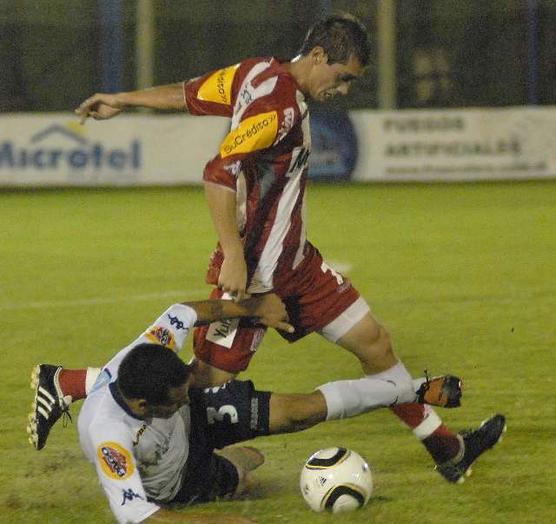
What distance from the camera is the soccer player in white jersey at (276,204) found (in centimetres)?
497

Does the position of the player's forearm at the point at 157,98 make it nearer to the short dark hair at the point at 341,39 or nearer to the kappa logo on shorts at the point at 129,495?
the short dark hair at the point at 341,39

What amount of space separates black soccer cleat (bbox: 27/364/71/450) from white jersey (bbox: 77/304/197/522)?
21.7 inches

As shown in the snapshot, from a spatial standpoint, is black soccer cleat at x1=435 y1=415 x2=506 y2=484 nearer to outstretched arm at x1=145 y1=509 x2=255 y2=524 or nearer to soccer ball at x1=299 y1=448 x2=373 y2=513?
soccer ball at x1=299 y1=448 x2=373 y2=513

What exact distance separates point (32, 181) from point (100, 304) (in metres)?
9.42

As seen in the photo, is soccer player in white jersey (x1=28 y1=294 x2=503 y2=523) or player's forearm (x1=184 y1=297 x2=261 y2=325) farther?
player's forearm (x1=184 y1=297 x2=261 y2=325)

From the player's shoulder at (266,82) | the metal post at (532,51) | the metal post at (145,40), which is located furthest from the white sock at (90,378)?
the metal post at (532,51)

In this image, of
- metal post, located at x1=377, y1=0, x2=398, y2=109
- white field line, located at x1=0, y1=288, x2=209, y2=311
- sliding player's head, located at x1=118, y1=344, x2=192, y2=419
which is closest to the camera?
sliding player's head, located at x1=118, y1=344, x2=192, y2=419

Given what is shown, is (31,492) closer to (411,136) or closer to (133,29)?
(411,136)

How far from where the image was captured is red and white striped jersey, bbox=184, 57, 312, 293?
4.95 metres

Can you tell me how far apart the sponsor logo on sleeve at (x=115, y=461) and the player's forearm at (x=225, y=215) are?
2.78 ft

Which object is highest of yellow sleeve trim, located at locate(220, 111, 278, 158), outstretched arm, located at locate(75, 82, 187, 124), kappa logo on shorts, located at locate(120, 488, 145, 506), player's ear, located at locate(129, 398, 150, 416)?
outstretched arm, located at locate(75, 82, 187, 124)

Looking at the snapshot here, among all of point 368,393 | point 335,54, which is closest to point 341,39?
point 335,54

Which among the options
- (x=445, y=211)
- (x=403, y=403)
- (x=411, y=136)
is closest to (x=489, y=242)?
(x=445, y=211)

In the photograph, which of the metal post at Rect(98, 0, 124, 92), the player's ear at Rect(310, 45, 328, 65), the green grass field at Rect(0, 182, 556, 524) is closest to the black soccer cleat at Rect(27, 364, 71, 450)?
the green grass field at Rect(0, 182, 556, 524)
